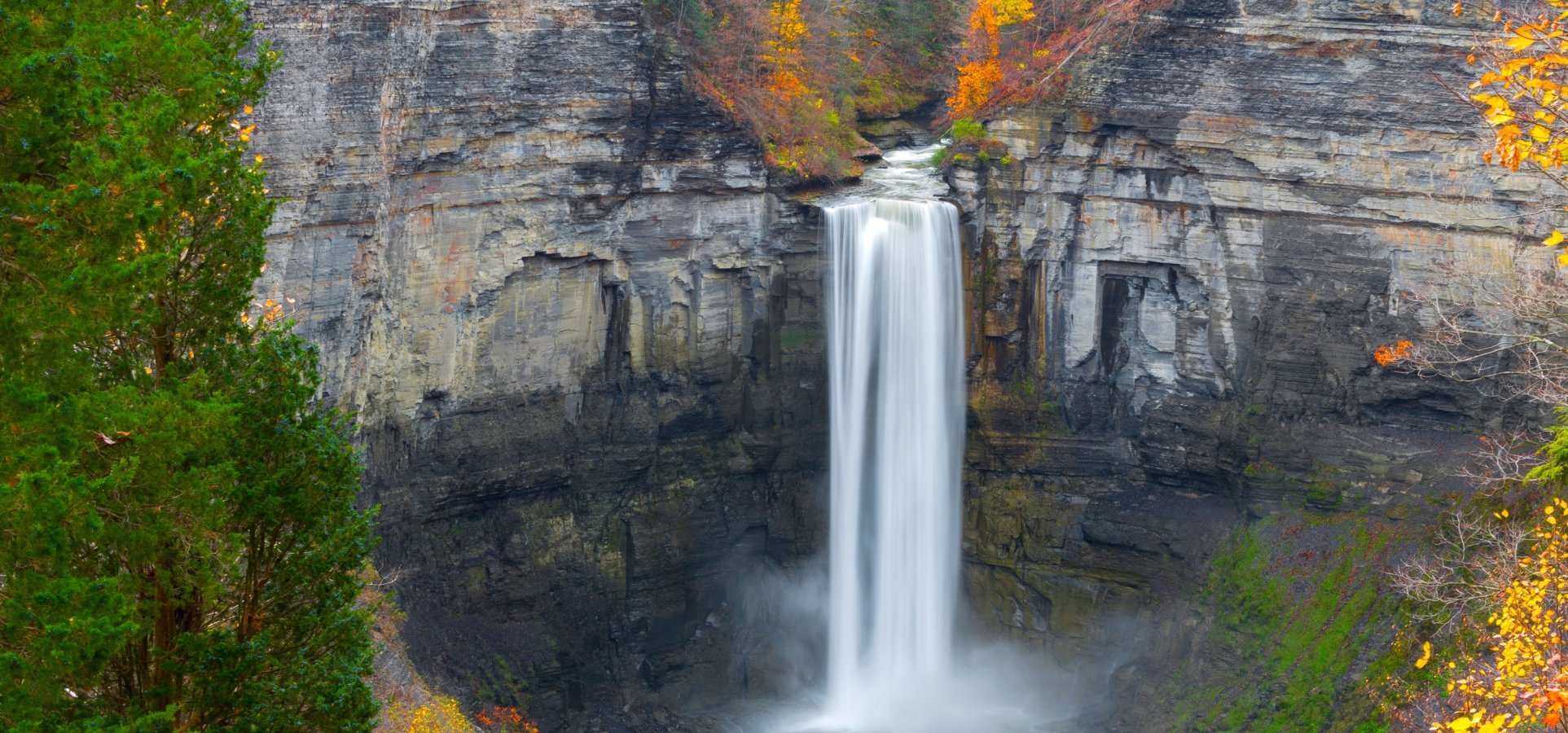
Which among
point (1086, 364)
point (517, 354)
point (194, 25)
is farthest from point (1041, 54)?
point (194, 25)

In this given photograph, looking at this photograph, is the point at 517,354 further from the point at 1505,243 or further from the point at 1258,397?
the point at 1505,243

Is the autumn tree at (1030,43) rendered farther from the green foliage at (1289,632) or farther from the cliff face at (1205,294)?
the green foliage at (1289,632)

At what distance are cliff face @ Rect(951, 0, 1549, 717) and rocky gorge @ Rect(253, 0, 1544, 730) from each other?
0.07 m

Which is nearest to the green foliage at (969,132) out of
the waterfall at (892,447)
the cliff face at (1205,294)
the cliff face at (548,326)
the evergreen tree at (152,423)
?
the cliff face at (1205,294)

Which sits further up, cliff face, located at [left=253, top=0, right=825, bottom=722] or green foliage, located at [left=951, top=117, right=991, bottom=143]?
green foliage, located at [left=951, top=117, right=991, bottom=143]

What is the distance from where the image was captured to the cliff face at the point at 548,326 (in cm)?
2486

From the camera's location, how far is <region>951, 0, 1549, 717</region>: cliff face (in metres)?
27.1

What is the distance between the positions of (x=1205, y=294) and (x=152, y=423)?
24.7 m

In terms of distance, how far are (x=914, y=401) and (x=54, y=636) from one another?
24033mm

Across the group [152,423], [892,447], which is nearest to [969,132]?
[892,447]

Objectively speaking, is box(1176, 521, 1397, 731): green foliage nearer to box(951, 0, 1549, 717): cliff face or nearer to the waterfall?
box(951, 0, 1549, 717): cliff face

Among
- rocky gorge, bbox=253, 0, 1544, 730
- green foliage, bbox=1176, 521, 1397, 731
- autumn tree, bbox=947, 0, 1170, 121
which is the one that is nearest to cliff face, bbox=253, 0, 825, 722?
rocky gorge, bbox=253, 0, 1544, 730

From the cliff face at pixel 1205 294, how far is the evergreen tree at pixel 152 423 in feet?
69.9

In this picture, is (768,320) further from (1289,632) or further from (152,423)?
(152,423)
